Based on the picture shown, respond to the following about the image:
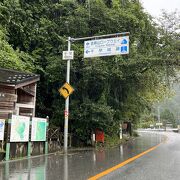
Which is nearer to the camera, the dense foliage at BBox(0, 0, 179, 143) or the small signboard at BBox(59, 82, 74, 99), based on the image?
the small signboard at BBox(59, 82, 74, 99)

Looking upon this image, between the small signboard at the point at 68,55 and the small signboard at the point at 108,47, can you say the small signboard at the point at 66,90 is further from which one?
the small signboard at the point at 108,47

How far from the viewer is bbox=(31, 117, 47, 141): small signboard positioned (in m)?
12.0

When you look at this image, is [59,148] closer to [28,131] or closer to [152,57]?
[28,131]

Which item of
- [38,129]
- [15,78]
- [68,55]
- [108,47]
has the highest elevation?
[108,47]

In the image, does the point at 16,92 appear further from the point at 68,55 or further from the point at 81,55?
the point at 81,55

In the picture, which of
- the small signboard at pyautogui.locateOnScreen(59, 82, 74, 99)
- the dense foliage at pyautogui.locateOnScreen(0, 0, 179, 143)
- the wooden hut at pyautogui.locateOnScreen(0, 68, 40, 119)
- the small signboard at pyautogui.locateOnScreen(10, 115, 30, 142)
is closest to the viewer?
the small signboard at pyautogui.locateOnScreen(10, 115, 30, 142)

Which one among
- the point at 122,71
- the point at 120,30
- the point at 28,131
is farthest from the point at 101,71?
the point at 28,131

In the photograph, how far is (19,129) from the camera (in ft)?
36.6

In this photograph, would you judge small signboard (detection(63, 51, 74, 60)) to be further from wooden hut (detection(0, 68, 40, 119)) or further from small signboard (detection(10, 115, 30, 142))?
small signboard (detection(10, 115, 30, 142))

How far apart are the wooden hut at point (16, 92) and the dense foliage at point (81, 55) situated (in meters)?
1.38

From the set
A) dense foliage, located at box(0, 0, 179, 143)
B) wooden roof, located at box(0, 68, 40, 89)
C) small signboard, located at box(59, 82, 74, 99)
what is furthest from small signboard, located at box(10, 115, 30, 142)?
dense foliage, located at box(0, 0, 179, 143)

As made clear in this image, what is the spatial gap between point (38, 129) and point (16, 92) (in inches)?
134

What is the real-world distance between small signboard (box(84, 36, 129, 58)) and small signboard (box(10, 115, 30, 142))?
16.4 feet

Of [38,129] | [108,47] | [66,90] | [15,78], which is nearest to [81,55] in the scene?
[66,90]
